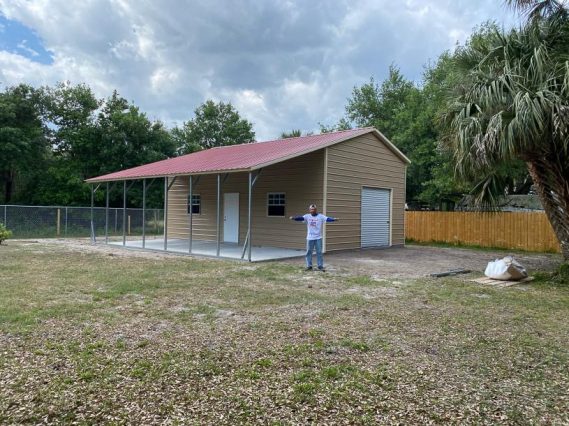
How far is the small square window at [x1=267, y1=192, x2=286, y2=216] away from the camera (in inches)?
561

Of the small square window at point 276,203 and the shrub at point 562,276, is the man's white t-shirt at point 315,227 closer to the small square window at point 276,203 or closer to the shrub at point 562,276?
the small square window at point 276,203

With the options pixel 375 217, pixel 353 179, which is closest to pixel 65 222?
pixel 353 179

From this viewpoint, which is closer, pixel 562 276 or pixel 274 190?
pixel 562 276

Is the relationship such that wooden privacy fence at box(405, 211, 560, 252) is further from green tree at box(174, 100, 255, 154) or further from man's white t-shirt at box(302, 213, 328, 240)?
green tree at box(174, 100, 255, 154)

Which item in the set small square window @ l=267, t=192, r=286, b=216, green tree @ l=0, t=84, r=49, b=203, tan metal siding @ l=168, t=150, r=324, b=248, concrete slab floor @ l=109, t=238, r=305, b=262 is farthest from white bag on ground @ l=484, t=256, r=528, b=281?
green tree @ l=0, t=84, r=49, b=203

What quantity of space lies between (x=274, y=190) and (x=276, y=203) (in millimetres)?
444

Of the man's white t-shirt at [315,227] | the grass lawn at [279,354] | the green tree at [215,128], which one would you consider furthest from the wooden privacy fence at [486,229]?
the green tree at [215,128]

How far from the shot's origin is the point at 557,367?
12.5ft

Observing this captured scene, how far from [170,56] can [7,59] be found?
8951 millimetres

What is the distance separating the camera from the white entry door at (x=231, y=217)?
15.7 metres

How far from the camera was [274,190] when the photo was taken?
47.5 feet

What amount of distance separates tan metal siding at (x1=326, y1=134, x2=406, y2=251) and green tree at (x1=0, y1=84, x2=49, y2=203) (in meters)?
17.3

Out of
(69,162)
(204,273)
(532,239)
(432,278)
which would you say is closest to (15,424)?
(204,273)

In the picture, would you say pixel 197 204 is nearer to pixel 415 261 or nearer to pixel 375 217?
pixel 375 217
